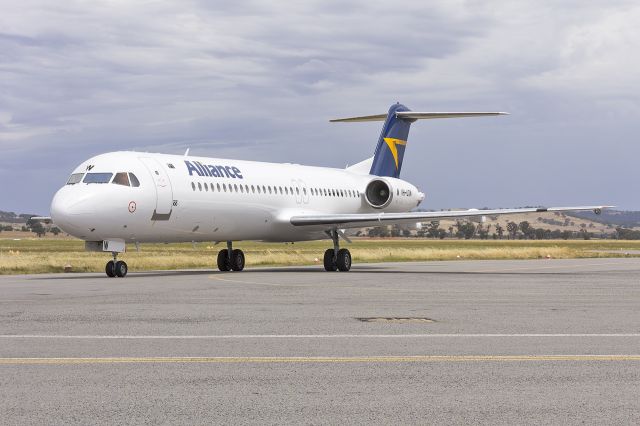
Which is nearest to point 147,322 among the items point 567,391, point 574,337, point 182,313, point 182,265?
point 182,313

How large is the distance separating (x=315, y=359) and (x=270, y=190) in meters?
23.5

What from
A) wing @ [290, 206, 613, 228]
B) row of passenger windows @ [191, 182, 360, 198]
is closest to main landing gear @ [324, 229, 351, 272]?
wing @ [290, 206, 613, 228]

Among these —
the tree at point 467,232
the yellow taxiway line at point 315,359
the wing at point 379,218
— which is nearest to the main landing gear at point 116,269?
the wing at point 379,218

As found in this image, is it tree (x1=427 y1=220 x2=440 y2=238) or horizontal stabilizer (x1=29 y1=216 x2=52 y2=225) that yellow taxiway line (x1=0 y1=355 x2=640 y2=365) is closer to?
horizontal stabilizer (x1=29 y1=216 x2=52 y2=225)

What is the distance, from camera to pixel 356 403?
279 inches

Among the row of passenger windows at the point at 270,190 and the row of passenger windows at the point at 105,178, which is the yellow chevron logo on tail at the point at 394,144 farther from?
the row of passenger windows at the point at 105,178

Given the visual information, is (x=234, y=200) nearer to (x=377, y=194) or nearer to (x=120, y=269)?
(x=120, y=269)

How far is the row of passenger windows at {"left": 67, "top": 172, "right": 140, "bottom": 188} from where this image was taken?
26.0 metres

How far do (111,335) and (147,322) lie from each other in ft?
5.50

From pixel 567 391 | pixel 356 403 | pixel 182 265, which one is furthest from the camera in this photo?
pixel 182 265

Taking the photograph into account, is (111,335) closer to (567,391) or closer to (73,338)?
(73,338)

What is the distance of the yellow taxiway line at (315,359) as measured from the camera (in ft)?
29.7

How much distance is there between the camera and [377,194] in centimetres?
3931

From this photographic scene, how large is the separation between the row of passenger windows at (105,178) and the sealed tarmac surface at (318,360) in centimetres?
878
